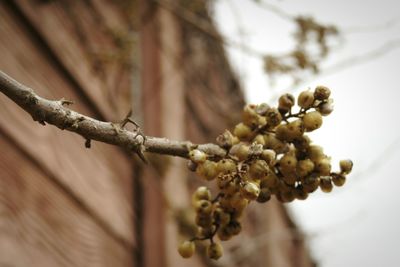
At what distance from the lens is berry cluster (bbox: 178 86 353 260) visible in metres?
0.87

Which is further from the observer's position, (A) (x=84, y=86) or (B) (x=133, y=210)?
(B) (x=133, y=210)

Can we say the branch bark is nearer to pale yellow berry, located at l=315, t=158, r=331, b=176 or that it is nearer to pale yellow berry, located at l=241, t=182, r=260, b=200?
pale yellow berry, located at l=241, t=182, r=260, b=200

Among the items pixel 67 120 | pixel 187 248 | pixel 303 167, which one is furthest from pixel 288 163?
pixel 67 120

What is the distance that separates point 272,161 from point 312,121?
96 mm

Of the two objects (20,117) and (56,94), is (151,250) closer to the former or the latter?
(56,94)

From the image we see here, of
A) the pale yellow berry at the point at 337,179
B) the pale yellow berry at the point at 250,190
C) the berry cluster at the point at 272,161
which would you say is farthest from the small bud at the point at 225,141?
the pale yellow berry at the point at 337,179

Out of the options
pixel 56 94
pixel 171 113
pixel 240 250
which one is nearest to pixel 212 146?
pixel 56 94

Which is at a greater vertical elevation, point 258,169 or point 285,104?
point 285,104

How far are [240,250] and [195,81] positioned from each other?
129 cm

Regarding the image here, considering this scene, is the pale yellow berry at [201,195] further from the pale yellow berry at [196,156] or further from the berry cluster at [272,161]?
the pale yellow berry at [196,156]

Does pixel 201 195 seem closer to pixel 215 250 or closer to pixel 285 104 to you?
pixel 215 250

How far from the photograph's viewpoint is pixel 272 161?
89 cm

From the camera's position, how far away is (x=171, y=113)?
3.43 meters

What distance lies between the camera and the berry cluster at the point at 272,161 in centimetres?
87
